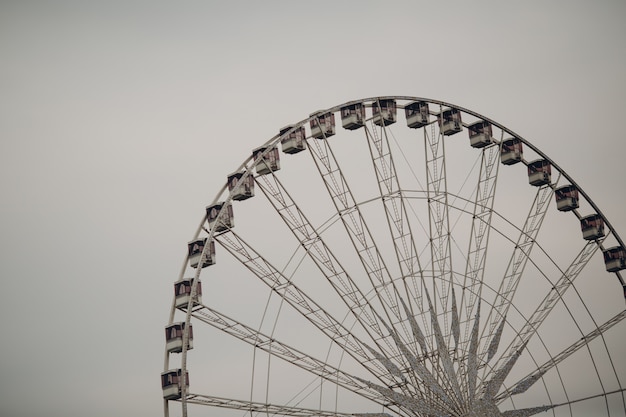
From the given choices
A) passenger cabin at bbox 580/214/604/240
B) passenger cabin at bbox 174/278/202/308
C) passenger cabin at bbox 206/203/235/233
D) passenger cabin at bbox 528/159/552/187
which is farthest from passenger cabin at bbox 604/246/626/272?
passenger cabin at bbox 174/278/202/308

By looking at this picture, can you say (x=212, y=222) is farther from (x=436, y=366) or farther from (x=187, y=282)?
(x=436, y=366)

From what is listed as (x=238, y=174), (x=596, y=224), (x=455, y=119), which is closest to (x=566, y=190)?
(x=596, y=224)

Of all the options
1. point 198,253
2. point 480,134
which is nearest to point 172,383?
point 198,253

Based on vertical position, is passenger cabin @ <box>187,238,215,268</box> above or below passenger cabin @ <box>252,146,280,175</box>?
below

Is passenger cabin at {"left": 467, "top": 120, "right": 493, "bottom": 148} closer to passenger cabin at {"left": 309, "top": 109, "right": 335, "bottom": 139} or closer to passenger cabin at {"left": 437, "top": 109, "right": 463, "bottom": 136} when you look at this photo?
passenger cabin at {"left": 437, "top": 109, "right": 463, "bottom": 136}

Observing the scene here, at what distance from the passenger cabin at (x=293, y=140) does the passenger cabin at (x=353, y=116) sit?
2.18 metres

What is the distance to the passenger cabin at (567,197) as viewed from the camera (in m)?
50.4

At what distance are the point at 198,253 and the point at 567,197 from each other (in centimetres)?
1703

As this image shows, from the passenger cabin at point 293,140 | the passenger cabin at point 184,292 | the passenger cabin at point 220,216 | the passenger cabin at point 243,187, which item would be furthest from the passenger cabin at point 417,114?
the passenger cabin at point 184,292

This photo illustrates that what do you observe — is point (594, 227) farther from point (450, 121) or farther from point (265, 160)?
point (265, 160)

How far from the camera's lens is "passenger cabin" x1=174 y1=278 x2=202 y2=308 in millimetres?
40688

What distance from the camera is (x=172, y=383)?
39.3 metres

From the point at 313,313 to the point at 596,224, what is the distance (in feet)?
50.2

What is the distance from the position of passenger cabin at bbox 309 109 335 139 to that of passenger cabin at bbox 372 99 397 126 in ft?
6.84
